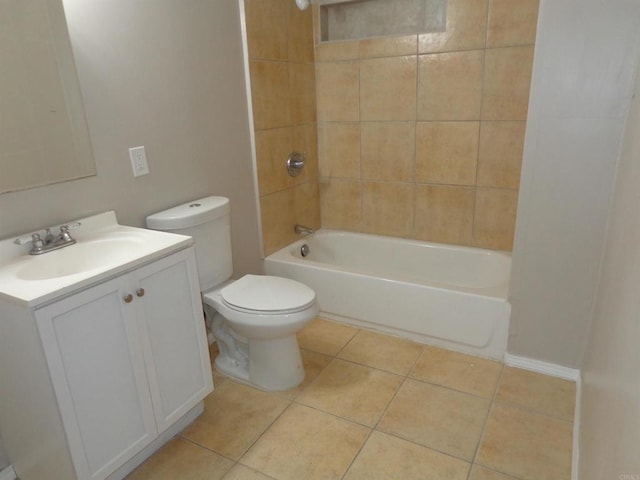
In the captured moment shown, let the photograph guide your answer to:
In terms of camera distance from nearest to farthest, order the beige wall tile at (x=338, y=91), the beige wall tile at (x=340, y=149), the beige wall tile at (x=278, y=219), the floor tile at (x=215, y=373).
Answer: the floor tile at (x=215, y=373) < the beige wall tile at (x=278, y=219) < the beige wall tile at (x=338, y=91) < the beige wall tile at (x=340, y=149)

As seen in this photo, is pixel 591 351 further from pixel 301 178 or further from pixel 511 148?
pixel 301 178

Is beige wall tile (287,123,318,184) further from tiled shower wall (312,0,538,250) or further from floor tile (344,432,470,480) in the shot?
floor tile (344,432,470,480)

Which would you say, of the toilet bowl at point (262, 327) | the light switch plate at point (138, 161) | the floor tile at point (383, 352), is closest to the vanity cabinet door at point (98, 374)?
the toilet bowl at point (262, 327)

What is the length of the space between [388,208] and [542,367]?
4.31 feet

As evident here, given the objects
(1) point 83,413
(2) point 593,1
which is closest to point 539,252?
(2) point 593,1

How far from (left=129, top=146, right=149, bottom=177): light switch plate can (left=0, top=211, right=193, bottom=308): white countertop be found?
0.72ft

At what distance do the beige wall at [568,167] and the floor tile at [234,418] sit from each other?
1.21 meters

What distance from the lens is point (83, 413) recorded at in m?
1.34

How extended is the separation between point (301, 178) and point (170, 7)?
4.16 feet

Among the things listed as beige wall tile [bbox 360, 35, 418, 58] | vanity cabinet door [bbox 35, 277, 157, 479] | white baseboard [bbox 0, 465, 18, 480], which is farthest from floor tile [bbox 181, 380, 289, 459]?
beige wall tile [bbox 360, 35, 418, 58]

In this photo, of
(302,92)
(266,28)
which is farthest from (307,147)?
(266,28)

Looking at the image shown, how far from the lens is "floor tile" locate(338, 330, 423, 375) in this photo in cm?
221

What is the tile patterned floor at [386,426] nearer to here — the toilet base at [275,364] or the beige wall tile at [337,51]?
the toilet base at [275,364]

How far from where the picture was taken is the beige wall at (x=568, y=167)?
1.61m
